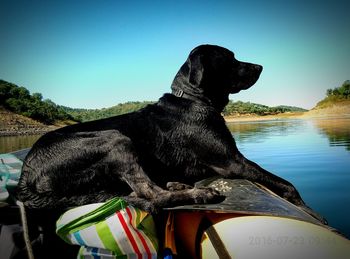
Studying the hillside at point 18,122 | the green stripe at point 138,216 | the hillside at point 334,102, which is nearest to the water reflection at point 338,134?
the green stripe at point 138,216

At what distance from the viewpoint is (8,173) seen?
390 centimetres

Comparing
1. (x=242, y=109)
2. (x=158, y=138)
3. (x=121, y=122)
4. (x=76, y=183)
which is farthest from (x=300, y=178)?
(x=242, y=109)

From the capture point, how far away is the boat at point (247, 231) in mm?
2146

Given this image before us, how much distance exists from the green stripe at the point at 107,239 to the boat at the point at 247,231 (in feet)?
1.49

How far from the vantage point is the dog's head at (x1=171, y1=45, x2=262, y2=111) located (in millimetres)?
4000

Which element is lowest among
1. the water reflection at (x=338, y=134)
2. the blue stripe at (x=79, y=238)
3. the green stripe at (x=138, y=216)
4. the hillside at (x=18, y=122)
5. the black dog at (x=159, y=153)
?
the hillside at (x=18, y=122)

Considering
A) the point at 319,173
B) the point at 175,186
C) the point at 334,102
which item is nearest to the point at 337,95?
the point at 334,102

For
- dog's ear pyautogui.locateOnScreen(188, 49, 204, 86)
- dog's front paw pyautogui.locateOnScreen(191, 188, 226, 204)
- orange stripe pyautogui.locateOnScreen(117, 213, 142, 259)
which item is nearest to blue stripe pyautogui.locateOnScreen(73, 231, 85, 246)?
orange stripe pyautogui.locateOnScreen(117, 213, 142, 259)

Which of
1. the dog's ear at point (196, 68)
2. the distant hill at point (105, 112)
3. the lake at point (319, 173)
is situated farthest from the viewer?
the distant hill at point (105, 112)

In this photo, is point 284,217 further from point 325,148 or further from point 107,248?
point 325,148

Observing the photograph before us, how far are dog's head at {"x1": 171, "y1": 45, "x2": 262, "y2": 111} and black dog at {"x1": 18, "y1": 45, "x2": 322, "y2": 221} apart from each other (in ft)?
0.04

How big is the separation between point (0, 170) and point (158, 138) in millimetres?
2265

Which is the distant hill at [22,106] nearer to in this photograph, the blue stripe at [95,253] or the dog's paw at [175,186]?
the dog's paw at [175,186]

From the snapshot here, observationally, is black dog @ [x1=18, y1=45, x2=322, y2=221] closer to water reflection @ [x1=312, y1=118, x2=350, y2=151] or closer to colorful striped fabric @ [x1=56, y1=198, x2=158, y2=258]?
colorful striped fabric @ [x1=56, y1=198, x2=158, y2=258]
